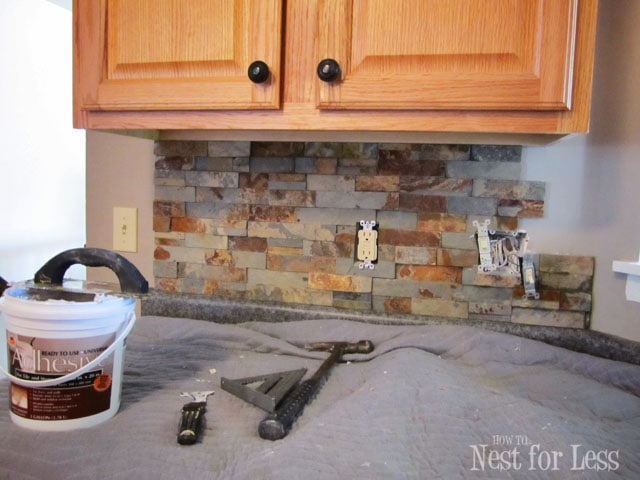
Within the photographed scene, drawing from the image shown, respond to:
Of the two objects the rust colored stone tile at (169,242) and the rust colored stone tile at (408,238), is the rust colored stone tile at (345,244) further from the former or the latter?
the rust colored stone tile at (169,242)

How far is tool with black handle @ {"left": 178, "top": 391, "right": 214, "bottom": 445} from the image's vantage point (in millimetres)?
543

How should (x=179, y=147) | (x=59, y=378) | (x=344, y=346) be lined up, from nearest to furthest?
(x=59, y=378) < (x=344, y=346) < (x=179, y=147)

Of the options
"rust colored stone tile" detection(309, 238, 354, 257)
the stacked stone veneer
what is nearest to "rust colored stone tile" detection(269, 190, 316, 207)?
the stacked stone veneer

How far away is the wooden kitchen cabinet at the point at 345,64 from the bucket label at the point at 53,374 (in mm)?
412

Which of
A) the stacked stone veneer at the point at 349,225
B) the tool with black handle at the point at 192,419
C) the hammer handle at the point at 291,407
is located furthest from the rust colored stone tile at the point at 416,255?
the tool with black handle at the point at 192,419

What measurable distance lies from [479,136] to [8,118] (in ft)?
7.74

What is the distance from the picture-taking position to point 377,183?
0.98 m

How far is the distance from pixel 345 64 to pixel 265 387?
55 centimetres

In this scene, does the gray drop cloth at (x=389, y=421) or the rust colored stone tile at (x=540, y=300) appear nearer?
the gray drop cloth at (x=389, y=421)

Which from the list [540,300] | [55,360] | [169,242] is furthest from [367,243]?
[55,360]

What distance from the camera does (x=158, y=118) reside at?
29.4 inches

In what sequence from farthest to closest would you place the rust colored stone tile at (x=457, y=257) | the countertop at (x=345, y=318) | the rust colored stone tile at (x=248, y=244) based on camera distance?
the rust colored stone tile at (x=248, y=244)
the rust colored stone tile at (x=457, y=257)
the countertop at (x=345, y=318)

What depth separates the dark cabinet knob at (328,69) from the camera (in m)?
0.64

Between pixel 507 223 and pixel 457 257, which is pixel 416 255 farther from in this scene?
pixel 507 223
